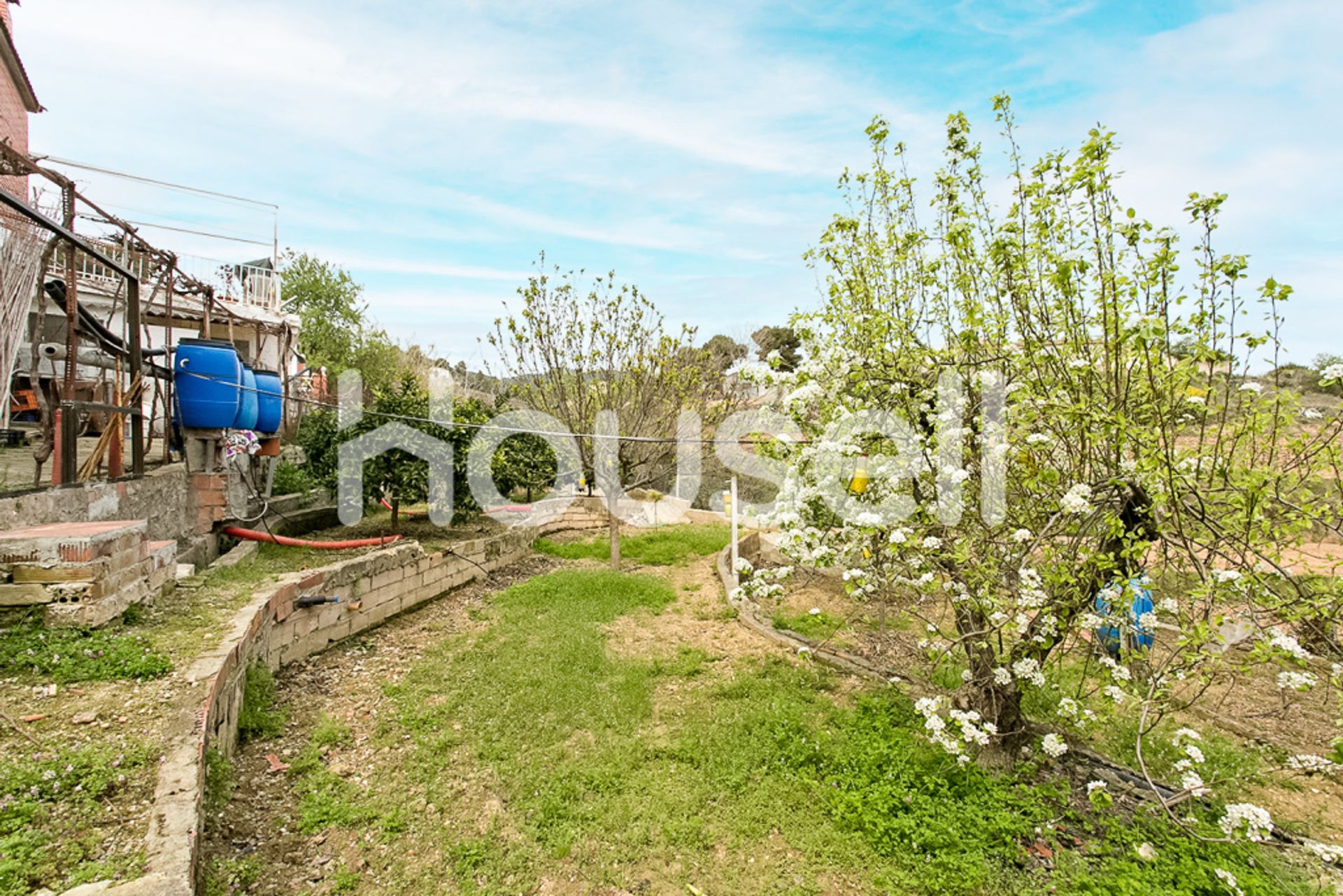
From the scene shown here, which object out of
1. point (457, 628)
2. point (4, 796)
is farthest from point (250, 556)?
point (4, 796)

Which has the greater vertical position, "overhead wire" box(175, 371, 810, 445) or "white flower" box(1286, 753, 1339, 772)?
"overhead wire" box(175, 371, 810, 445)

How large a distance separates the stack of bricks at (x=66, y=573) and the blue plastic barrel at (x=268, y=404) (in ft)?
9.57

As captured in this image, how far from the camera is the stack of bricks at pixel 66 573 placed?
3.04m

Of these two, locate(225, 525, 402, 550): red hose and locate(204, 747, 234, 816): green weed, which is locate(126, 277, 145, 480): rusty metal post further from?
locate(204, 747, 234, 816): green weed

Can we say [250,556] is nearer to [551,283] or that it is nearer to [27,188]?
[551,283]

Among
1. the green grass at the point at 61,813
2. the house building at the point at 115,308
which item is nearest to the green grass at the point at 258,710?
the green grass at the point at 61,813

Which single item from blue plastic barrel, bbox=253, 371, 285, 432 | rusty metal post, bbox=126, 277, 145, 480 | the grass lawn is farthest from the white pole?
rusty metal post, bbox=126, 277, 145, 480

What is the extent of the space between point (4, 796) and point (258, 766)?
60.2 inches

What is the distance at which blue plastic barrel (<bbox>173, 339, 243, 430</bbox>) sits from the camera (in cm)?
545

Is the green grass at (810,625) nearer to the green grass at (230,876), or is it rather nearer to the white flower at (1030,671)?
the white flower at (1030,671)

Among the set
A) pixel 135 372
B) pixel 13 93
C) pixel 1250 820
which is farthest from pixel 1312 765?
pixel 13 93

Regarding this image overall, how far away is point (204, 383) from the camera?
5484 mm

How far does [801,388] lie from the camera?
13.5 feet

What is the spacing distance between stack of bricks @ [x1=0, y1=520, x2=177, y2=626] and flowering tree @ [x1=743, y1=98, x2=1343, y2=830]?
11.9 ft
